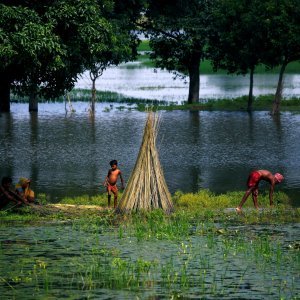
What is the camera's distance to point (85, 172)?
2984 cm

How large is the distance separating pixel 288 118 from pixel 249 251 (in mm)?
30799

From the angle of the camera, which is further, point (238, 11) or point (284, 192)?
point (238, 11)

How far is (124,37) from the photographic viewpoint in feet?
131

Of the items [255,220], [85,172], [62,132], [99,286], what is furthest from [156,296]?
[62,132]

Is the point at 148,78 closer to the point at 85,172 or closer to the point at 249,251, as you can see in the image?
the point at 85,172

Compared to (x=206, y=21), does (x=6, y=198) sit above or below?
below

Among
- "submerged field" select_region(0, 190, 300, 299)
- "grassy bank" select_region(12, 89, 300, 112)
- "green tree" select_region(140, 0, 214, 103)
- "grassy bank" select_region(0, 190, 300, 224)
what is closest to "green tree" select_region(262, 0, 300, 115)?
"green tree" select_region(140, 0, 214, 103)

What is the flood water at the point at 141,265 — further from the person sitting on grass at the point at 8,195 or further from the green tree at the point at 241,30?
the green tree at the point at 241,30

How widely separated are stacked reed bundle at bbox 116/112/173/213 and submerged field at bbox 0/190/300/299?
265mm

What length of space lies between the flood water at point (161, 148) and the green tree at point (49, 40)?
295cm

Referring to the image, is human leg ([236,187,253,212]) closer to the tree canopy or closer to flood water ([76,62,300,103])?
the tree canopy

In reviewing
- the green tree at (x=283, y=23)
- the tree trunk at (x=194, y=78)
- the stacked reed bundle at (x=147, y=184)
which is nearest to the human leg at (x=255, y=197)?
the stacked reed bundle at (x=147, y=184)

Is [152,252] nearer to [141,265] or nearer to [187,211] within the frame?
[141,265]

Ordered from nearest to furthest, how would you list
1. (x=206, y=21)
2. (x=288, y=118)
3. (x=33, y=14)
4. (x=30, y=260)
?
(x=30, y=260) < (x=33, y=14) < (x=288, y=118) < (x=206, y=21)
